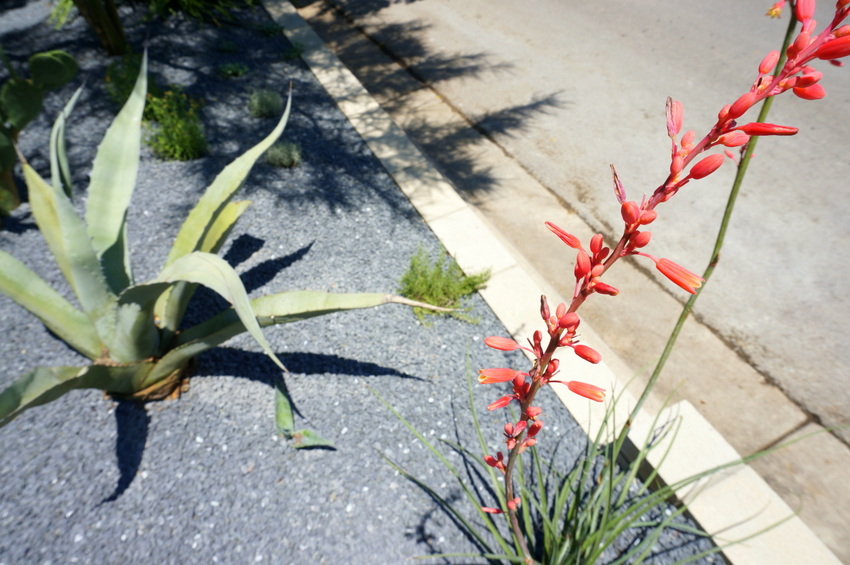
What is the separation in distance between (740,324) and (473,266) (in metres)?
1.66

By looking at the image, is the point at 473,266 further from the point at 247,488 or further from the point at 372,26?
the point at 372,26

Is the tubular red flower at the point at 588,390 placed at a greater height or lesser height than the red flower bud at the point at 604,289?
lesser

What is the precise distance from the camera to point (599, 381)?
7.61ft

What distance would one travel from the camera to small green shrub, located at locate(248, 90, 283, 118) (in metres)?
4.12

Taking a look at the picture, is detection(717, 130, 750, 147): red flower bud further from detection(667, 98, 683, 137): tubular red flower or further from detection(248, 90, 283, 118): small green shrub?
detection(248, 90, 283, 118): small green shrub

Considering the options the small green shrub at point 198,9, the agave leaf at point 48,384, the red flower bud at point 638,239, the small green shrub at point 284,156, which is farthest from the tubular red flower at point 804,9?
the small green shrub at point 198,9

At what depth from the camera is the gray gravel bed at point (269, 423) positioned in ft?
5.98

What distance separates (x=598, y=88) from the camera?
5.14 metres

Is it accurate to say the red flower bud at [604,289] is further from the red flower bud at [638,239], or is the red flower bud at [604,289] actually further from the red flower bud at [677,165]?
the red flower bud at [677,165]

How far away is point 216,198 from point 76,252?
0.58 metres

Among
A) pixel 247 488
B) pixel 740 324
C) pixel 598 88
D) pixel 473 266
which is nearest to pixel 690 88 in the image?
pixel 598 88

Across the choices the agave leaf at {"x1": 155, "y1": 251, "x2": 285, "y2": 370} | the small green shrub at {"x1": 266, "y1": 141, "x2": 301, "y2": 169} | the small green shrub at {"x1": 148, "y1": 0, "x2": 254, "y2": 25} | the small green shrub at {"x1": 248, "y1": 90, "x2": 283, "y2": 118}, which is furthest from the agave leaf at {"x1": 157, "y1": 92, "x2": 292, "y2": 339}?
the small green shrub at {"x1": 148, "y1": 0, "x2": 254, "y2": 25}

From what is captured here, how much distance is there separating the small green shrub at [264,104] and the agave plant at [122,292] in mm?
2130

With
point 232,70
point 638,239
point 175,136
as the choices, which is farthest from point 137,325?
point 232,70
